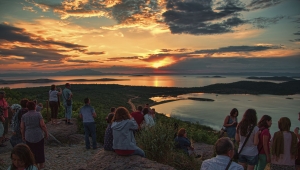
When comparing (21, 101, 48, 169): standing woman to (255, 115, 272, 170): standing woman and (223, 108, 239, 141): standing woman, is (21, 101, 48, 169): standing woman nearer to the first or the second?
(255, 115, 272, 170): standing woman

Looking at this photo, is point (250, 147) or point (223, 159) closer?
point (223, 159)

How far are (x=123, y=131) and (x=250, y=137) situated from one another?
308 cm

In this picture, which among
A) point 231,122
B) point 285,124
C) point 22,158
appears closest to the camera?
point 22,158

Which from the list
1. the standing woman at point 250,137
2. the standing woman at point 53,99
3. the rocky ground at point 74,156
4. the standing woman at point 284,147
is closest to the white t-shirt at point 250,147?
the standing woman at point 250,137

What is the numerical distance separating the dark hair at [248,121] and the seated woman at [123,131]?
260 centimetres

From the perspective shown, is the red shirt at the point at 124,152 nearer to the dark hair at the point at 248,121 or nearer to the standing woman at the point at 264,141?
the dark hair at the point at 248,121

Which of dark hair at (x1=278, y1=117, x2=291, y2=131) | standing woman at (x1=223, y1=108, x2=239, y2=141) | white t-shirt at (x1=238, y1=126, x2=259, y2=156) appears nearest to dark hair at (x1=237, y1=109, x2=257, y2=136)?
white t-shirt at (x1=238, y1=126, x2=259, y2=156)

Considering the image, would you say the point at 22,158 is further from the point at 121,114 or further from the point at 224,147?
the point at 224,147

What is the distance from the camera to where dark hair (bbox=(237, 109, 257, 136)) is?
5.27 metres

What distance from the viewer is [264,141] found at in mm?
5297

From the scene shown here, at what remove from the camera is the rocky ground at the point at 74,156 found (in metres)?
5.68

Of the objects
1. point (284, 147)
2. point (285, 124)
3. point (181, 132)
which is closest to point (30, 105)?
point (181, 132)

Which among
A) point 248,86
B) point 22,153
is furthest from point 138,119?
point 248,86

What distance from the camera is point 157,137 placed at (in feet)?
23.1
